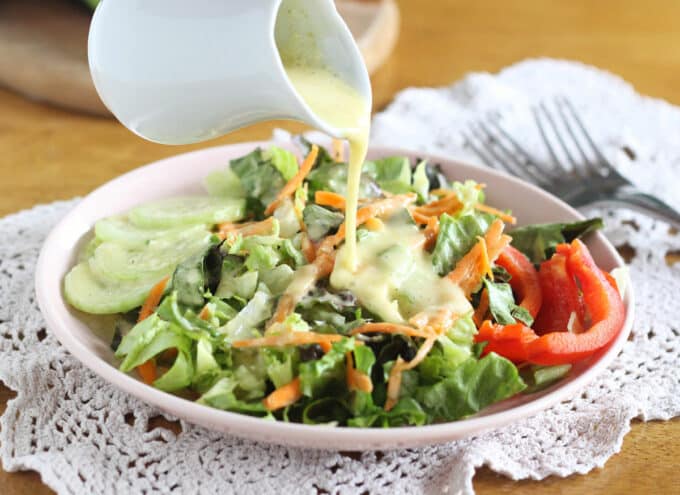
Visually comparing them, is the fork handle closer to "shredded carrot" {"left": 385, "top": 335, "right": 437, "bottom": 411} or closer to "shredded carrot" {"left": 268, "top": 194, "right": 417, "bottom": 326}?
"shredded carrot" {"left": 268, "top": 194, "right": 417, "bottom": 326}

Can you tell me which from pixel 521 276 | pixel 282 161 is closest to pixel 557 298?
pixel 521 276

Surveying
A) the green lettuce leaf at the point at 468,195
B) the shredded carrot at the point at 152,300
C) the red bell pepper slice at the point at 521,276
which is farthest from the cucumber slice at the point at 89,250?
the red bell pepper slice at the point at 521,276

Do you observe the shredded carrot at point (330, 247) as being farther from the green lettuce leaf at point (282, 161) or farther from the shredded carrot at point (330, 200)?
the green lettuce leaf at point (282, 161)

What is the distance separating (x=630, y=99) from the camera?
5105 mm

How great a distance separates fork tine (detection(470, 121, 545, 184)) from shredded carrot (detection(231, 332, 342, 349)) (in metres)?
1.91

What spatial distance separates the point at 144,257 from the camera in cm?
319

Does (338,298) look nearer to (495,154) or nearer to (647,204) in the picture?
(647,204)

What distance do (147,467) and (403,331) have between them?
0.85 m

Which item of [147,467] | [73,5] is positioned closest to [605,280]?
[147,467]

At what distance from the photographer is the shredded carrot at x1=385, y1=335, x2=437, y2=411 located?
259 cm

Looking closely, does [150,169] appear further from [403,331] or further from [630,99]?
[630,99]

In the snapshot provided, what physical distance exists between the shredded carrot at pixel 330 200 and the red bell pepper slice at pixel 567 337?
0.75m

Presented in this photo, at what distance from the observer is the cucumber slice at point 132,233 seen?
327 cm

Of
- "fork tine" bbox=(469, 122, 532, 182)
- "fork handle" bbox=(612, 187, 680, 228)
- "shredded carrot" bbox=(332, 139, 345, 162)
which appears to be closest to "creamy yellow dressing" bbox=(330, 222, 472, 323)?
"shredded carrot" bbox=(332, 139, 345, 162)
